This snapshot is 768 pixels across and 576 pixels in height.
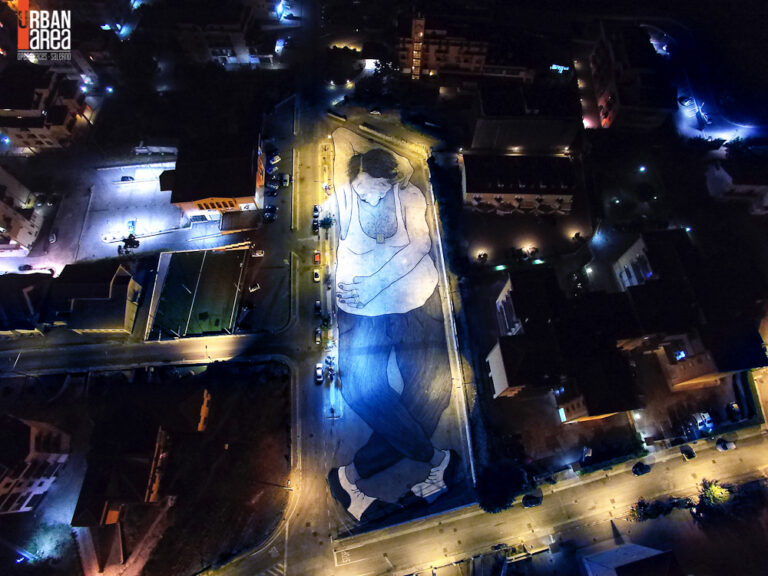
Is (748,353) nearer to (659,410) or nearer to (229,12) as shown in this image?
(659,410)

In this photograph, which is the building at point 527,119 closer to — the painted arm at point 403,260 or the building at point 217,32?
the painted arm at point 403,260

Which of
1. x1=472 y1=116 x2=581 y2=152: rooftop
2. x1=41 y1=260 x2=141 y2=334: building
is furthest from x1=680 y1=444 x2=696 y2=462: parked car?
x1=41 y1=260 x2=141 y2=334: building

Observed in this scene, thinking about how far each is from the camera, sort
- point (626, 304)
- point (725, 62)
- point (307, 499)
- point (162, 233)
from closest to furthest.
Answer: point (307, 499), point (626, 304), point (162, 233), point (725, 62)

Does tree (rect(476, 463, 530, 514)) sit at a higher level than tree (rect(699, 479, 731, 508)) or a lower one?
higher

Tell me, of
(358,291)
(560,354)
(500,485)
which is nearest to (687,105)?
(560,354)

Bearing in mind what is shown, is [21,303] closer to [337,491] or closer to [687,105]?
[337,491]

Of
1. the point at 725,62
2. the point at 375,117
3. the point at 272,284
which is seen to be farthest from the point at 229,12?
the point at 725,62

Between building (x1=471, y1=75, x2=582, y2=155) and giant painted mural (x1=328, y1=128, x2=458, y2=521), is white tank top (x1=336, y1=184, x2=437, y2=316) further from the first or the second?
building (x1=471, y1=75, x2=582, y2=155)
